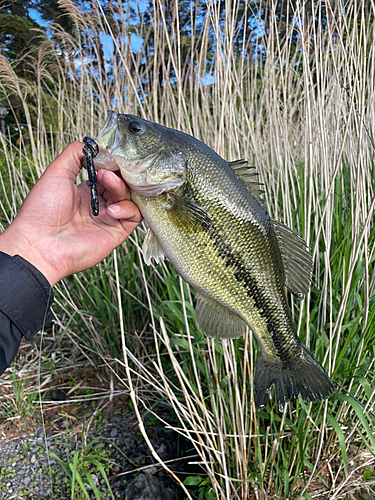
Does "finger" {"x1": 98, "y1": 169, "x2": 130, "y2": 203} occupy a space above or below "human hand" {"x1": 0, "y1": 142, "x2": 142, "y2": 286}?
above

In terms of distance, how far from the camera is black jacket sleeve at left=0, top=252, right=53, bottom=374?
4.33ft

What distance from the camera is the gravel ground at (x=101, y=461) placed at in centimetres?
207

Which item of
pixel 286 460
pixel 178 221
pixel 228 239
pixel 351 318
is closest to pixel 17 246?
pixel 178 221

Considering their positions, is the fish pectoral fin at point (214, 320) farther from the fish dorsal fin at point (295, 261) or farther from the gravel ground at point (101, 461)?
the gravel ground at point (101, 461)

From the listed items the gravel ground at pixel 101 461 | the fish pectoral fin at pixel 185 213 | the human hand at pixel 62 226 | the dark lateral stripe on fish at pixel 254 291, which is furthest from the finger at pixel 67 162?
the gravel ground at pixel 101 461

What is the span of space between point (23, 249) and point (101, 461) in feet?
4.93

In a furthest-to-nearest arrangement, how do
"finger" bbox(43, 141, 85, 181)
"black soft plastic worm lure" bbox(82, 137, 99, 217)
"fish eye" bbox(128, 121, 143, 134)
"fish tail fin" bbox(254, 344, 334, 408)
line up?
1. "finger" bbox(43, 141, 85, 181)
2. "fish tail fin" bbox(254, 344, 334, 408)
3. "fish eye" bbox(128, 121, 143, 134)
4. "black soft plastic worm lure" bbox(82, 137, 99, 217)

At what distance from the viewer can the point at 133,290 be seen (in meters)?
2.71

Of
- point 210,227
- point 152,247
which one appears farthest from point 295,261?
point 152,247

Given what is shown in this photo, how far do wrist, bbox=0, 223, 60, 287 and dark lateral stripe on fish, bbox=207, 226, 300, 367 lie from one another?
2.32 ft

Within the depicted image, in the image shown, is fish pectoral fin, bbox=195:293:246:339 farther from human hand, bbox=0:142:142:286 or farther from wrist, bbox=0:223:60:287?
wrist, bbox=0:223:60:287

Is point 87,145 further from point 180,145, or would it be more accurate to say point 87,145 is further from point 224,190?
point 224,190

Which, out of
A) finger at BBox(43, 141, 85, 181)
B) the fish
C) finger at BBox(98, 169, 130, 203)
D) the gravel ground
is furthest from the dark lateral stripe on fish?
the gravel ground

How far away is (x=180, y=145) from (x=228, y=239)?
0.99 feet
